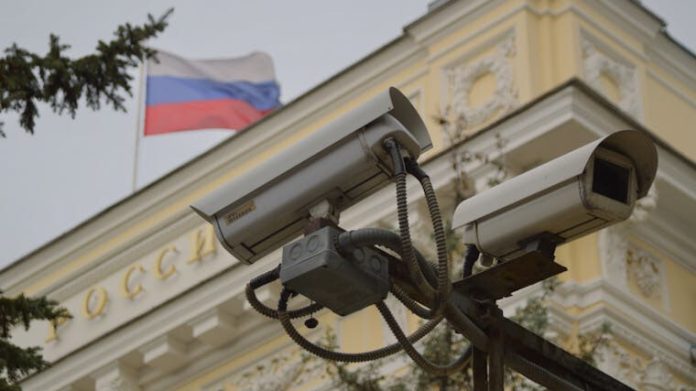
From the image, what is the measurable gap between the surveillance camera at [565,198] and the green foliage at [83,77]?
6.88m

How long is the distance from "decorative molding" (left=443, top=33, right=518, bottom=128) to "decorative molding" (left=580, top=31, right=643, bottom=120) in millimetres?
820

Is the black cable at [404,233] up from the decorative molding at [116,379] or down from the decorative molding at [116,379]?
down

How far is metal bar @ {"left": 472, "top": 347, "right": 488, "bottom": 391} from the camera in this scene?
20.1 feet

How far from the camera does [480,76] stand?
A: 18703mm

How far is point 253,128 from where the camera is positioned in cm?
2092

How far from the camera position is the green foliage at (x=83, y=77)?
491 inches

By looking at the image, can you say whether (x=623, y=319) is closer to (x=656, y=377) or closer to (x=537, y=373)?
(x=656, y=377)

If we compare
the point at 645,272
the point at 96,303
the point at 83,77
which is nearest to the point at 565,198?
the point at 83,77

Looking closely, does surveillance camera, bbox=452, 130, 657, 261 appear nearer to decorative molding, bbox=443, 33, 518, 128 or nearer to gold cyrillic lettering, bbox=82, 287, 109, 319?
decorative molding, bbox=443, 33, 518, 128

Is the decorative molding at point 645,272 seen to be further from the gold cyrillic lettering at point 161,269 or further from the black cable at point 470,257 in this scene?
the black cable at point 470,257

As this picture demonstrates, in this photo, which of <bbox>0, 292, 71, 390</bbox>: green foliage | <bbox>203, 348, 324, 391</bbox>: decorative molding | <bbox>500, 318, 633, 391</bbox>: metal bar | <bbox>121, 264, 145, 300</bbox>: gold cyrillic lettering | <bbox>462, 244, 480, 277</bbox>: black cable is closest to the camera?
<bbox>500, 318, 633, 391</bbox>: metal bar

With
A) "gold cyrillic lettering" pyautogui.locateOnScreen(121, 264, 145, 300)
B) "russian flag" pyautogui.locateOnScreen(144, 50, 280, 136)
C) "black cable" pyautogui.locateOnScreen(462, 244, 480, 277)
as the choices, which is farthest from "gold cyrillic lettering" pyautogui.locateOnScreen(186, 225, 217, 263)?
"black cable" pyautogui.locateOnScreen(462, 244, 480, 277)

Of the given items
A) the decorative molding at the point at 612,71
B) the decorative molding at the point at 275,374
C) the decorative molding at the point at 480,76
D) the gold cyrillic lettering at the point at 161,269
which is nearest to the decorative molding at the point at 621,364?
the decorative molding at the point at 480,76

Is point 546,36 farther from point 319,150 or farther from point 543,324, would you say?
point 319,150
